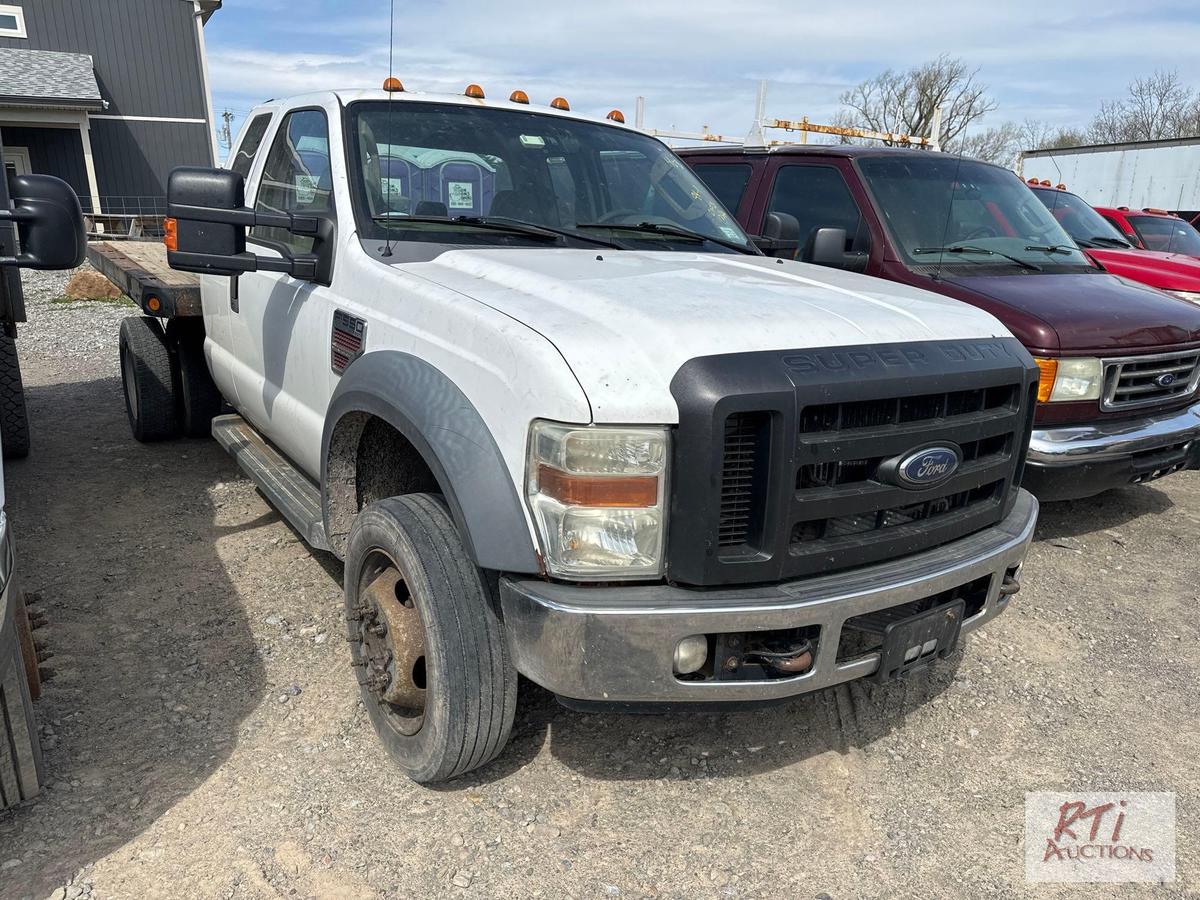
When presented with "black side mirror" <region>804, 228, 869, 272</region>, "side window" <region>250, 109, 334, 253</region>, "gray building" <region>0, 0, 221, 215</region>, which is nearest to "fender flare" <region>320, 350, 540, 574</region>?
"side window" <region>250, 109, 334, 253</region>

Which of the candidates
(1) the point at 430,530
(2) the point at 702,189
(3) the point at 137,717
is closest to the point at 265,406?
(3) the point at 137,717

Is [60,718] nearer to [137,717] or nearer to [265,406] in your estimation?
[137,717]

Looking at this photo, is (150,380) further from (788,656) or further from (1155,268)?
(1155,268)

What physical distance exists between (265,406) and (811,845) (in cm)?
285

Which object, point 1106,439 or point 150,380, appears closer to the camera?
point 1106,439

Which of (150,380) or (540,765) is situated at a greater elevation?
(150,380)

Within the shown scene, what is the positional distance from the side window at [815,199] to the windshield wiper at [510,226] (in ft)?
8.32

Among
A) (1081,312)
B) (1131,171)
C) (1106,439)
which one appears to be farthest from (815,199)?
(1131,171)

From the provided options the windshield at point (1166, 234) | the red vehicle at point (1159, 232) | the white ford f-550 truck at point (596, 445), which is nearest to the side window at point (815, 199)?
the white ford f-550 truck at point (596, 445)

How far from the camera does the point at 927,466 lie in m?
2.38

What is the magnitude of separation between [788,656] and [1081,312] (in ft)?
10.6

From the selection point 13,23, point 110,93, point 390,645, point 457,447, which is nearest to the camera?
point 457,447

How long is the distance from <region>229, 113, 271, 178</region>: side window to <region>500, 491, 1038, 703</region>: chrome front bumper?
2.98 metres

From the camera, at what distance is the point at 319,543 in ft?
10.7
